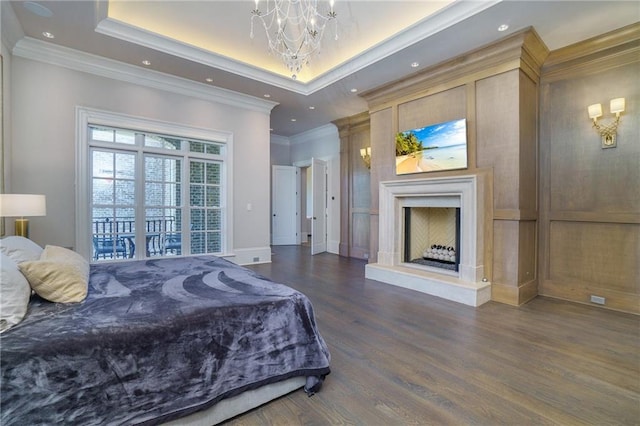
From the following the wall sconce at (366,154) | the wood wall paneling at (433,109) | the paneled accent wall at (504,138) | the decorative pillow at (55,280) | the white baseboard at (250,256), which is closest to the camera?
the decorative pillow at (55,280)

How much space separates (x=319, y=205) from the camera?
289 inches

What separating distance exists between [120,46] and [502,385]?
528 cm

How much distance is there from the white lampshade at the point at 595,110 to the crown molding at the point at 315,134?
493 cm

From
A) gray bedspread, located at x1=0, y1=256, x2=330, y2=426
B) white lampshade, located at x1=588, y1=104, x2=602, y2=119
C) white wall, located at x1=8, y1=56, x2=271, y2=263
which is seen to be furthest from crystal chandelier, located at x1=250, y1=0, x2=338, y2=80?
white lampshade, located at x1=588, y1=104, x2=602, y2=119

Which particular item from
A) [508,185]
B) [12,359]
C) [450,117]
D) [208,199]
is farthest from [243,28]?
[12,359]

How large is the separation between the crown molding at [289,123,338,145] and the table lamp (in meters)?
5.81

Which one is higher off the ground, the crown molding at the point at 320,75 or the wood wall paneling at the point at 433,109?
the crown molding at the point at 320,75

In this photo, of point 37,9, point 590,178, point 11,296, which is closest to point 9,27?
point 37,9

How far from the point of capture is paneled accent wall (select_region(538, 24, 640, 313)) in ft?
10.4

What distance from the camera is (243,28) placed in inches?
161

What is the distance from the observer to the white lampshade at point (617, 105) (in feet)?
10.2

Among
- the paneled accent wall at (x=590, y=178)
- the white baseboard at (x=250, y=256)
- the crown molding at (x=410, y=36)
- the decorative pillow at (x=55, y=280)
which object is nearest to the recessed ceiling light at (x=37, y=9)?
the decorative pillow at (x=55, y=280)

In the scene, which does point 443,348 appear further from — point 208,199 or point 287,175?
point 287,175

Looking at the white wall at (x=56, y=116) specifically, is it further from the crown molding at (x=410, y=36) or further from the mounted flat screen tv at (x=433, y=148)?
the mounted flat screen tv at (x=433, y=148)
